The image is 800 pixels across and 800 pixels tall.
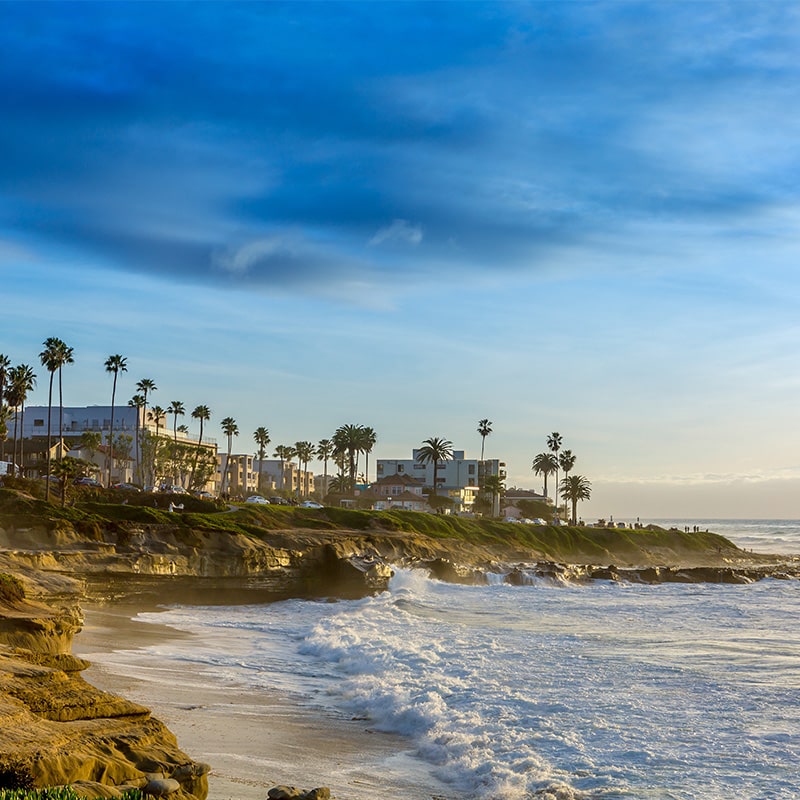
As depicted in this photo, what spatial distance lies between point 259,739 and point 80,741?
507 cm

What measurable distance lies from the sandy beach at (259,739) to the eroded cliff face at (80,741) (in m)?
1.03

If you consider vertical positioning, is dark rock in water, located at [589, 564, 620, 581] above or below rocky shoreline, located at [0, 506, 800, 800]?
below

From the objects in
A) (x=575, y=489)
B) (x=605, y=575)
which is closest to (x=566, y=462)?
(x=575, y=489)

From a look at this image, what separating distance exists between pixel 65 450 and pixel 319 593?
73.1 m

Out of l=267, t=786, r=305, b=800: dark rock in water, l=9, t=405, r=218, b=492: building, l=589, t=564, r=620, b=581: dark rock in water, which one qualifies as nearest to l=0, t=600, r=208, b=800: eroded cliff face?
l=267, t=786, r=305, b=800: dark rock in water

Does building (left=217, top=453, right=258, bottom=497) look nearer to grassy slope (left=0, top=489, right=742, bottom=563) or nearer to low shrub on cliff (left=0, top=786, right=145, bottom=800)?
grassy slope (left=0, top=489, right=742, bottom=563)

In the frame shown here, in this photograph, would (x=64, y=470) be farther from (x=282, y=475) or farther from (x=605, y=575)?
(x=282, y=475)

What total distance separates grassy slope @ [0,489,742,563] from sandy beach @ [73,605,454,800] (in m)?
36.3

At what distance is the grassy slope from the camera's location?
56.8 m

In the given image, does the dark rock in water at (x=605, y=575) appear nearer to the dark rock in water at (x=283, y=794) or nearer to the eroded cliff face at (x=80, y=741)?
the eroded cliff face at (x=80, y=741)

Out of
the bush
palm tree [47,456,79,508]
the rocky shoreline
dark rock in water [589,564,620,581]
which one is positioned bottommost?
dark rock in water [589,564,620,581]

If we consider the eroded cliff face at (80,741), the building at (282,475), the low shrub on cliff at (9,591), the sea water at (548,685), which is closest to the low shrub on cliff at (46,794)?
the eroded cliff face at (80,741)

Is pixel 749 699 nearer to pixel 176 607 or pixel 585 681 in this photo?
pixel 585 681

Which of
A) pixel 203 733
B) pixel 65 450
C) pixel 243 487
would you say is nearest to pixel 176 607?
pixel 203 733
